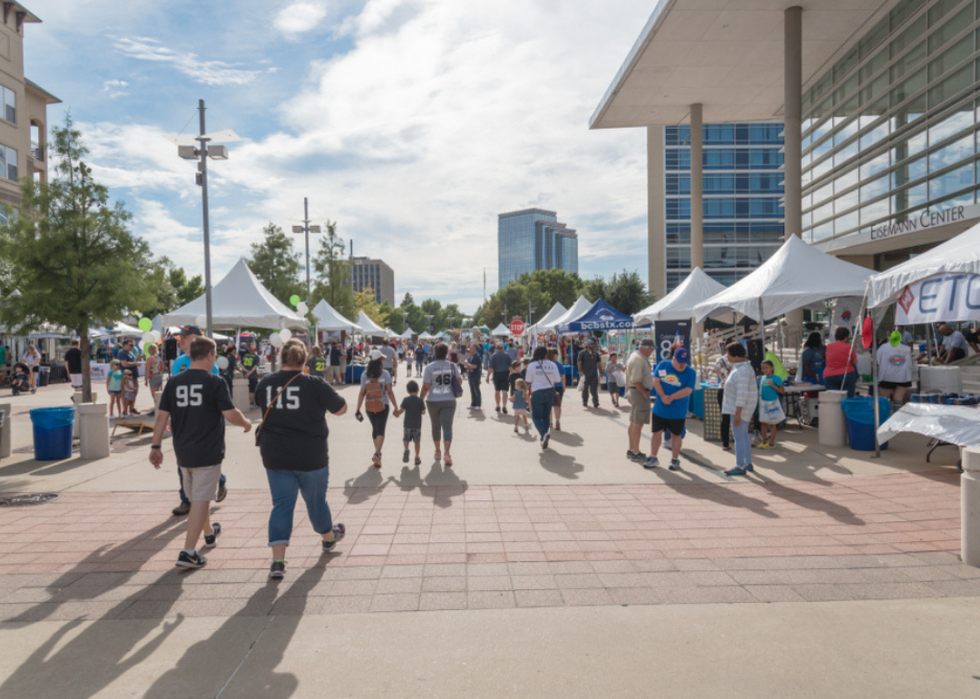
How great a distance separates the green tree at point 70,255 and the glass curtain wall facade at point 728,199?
2549 inches

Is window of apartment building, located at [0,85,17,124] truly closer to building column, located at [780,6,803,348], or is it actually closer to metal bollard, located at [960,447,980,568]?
building column, located at [780,6,803,348]

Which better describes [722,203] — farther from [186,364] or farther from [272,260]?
[186,364]

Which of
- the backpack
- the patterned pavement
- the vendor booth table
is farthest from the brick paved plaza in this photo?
the backpack

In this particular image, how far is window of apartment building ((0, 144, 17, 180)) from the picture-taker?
30125 millimetres

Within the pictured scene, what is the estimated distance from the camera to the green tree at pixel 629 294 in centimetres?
5859

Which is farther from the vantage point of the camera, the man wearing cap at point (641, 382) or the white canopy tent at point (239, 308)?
the white canopy tent at point (239, 308)

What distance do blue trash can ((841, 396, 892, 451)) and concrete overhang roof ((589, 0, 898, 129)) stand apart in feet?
56.3

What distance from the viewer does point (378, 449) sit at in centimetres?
884

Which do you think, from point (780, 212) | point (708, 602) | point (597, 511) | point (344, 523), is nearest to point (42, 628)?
point (344, 523)

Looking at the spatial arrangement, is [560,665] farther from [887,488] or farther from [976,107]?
[976,107]

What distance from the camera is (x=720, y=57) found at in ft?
84.2

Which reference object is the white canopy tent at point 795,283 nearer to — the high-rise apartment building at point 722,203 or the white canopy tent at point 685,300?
the white canopy tent at point 685,300

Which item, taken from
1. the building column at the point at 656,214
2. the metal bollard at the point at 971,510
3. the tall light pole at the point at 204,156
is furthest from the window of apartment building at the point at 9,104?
the building column at the point at 656,214

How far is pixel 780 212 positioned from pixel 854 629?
76.1m
